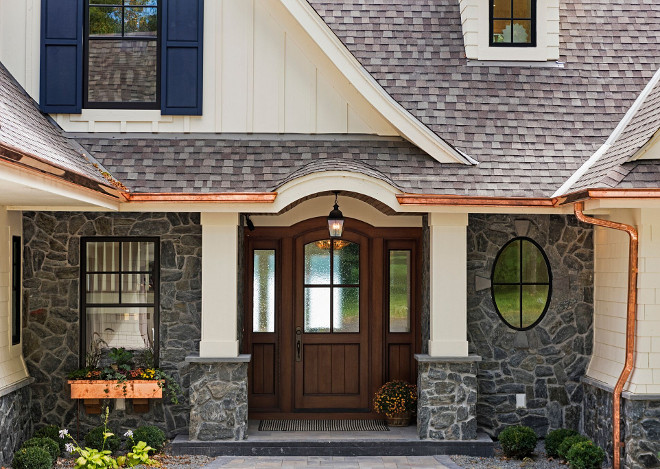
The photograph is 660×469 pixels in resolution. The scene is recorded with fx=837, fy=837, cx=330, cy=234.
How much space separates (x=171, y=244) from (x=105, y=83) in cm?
222

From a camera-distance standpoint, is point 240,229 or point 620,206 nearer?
point 620,206

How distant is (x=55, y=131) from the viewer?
396 inches

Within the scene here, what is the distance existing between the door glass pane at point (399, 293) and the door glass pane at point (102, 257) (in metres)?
3.62

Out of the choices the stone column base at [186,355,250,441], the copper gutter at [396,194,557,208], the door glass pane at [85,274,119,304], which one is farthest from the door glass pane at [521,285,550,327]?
the door glass pane at [85,274,119,304]

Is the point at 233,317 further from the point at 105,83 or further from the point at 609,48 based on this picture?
the point at 609,48

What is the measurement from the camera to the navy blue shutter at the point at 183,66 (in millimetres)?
10312

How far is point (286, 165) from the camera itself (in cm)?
1002

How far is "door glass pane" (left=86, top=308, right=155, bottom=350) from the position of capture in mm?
10102

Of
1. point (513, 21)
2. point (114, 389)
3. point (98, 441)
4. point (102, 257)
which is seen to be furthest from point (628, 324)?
point (102, 257)

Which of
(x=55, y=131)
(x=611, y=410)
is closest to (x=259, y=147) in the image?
(x=55, y=131)

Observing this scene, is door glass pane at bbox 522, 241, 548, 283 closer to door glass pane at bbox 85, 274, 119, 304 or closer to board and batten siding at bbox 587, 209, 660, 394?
board and batten siding at bbox 587, 209, 660, 394

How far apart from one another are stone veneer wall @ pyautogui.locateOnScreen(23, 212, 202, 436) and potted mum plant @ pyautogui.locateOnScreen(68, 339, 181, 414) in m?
0.14

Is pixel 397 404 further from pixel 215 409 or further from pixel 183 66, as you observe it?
pixel 183 66

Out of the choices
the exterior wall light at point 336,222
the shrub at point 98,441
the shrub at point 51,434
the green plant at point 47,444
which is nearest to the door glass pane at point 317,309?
the exterior wall light at point 336,222
